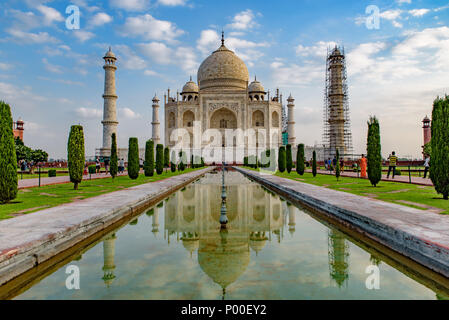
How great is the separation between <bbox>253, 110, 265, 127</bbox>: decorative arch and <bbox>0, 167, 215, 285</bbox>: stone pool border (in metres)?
33.1

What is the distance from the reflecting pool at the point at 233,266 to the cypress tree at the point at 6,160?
273 cm

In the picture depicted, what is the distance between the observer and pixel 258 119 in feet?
126

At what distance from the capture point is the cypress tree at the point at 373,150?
29.5 feet

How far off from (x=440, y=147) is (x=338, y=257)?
4475mm

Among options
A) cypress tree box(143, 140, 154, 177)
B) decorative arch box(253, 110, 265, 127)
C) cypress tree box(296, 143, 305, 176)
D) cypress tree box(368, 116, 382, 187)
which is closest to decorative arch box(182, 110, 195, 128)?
decorative arch box(253, 110, 265, 127)

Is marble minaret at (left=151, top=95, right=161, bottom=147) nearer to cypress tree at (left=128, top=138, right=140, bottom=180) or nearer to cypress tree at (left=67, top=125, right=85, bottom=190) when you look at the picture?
cypress tree at (left=128, top=138, right=140, bottom=180)

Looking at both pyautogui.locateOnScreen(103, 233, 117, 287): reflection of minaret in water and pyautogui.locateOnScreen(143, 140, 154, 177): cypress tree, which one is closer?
pyautogui.locateOnScreen(103, 233, 117, 287): reflection of minaret in water

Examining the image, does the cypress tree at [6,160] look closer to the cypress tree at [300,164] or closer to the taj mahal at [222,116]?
the cypress tree at [300,164]

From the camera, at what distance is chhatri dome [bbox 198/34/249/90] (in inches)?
1486

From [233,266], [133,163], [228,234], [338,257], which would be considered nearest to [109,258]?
[233,266]

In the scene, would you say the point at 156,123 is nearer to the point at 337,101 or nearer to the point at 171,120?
the point at 171,120

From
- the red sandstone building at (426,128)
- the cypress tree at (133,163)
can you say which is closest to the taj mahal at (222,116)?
the red sandstone building at (426,128)
